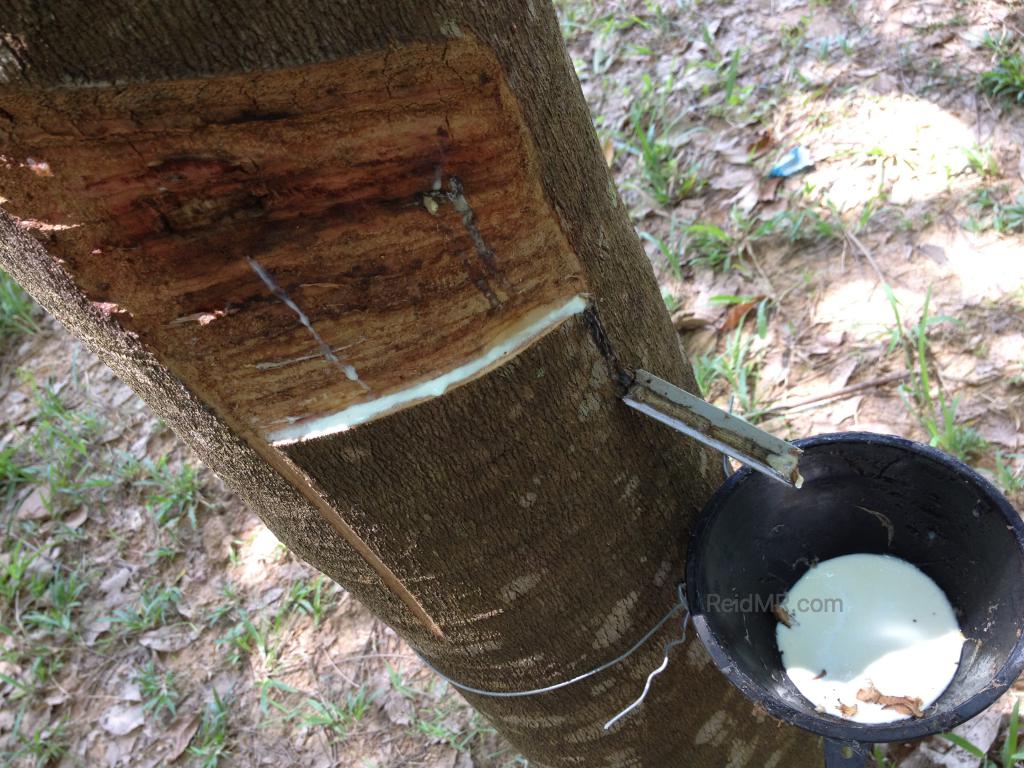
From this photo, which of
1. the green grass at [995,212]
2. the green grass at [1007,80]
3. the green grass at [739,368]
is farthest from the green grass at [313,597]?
the green grass at [1007,80]

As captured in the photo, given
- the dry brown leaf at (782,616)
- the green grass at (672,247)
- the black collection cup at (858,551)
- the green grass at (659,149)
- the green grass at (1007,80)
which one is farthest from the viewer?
the green grass at (659,149)

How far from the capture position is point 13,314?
3604mm

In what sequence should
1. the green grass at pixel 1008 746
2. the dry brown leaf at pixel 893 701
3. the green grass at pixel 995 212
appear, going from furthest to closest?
the green grass at pixel 995 212
the green grass at pixel 1008 746
the dry brown leaf at pixel 893 701

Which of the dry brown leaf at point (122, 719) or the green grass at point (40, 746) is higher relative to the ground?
the green grass at point (40, 746)

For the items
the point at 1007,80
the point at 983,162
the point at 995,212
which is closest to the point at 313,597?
the point at 995,212

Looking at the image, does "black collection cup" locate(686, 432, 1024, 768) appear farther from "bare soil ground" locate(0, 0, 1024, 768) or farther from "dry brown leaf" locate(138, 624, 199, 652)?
"dry brown leaf" locate(138, 624, 199, 652)

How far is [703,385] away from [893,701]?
1.34 m

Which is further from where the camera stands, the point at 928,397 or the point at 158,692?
the point at 158,692

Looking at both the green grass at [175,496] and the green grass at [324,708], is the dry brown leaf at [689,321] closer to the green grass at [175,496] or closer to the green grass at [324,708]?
the green grass at [324,708]

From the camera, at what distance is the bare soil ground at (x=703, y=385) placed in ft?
7.41

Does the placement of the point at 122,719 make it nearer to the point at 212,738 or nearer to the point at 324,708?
the point at 212,738

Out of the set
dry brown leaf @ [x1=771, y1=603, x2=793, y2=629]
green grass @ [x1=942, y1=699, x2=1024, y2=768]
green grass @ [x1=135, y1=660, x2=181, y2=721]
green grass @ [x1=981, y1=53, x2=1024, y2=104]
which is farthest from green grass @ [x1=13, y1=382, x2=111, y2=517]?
green grass @ [x1=981, y1=53, x2=1024, y2=104]

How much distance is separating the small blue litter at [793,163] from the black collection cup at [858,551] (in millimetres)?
1750

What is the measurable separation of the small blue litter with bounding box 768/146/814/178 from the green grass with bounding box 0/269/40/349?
10.8 ft
